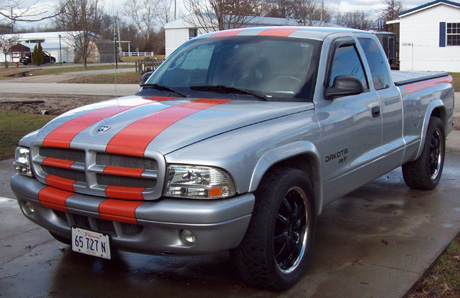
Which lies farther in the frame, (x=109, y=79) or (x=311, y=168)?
(x=109, y=79)

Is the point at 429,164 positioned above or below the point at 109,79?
below

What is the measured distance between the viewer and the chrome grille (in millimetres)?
3289

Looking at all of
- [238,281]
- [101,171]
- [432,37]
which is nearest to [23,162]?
[101,171]

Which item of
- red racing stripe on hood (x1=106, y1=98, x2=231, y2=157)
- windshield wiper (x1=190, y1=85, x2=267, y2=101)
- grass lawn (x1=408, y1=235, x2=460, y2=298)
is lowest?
grass lawn (x1=408, y1=235, x2=460, y2=298)

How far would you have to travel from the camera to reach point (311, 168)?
4.12 meters

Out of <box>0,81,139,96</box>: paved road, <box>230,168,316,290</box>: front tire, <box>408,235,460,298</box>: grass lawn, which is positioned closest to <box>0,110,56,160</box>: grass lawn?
<box>230,168,316,290</box>: front tire

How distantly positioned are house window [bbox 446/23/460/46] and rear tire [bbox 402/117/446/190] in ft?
79.3

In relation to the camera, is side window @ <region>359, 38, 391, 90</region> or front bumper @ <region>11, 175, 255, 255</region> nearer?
front bumper @ <region>11, 175, 255, 255</region>

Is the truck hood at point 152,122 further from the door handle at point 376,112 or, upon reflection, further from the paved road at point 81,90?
the paved road at point 81,90

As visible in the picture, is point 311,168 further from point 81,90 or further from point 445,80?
point 81,90

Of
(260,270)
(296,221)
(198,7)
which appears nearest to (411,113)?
(296,221)

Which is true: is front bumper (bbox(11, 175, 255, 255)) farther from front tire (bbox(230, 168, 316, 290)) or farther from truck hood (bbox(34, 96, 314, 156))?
truck hood (bbox(34, 96, 314, 156))

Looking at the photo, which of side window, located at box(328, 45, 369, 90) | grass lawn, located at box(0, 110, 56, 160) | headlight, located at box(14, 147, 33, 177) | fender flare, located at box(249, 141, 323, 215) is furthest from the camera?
grass lawn, located at box(0, 110, 56, 160)

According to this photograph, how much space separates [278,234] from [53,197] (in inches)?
58.0
